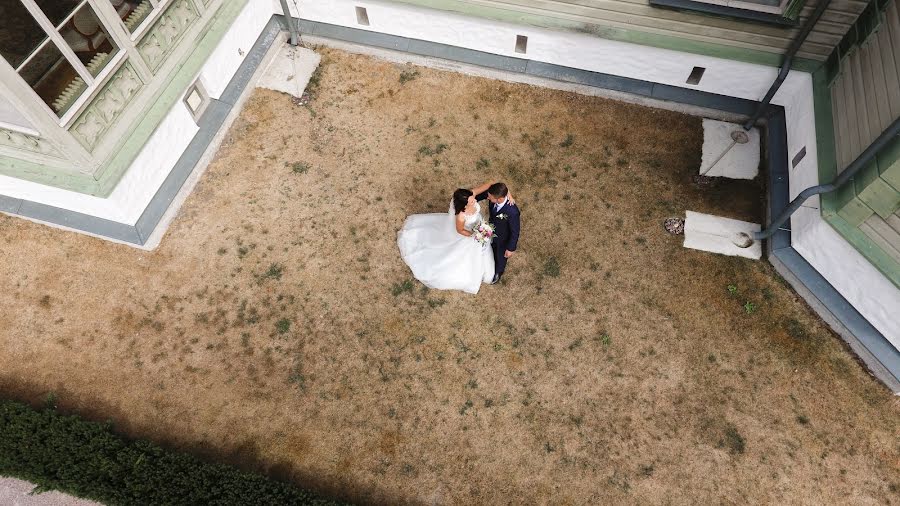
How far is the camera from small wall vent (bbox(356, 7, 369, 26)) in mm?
10204

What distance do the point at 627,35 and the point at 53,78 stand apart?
8.51 metres

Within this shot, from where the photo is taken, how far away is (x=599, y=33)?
359 inches

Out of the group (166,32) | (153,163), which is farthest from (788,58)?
(153,163)

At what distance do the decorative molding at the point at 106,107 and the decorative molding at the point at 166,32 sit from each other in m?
0.37

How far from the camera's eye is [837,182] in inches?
294

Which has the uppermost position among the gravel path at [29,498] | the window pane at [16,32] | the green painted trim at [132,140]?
the window pane at [16,32]

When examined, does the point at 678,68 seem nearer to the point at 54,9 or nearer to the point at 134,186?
the point at 134,186

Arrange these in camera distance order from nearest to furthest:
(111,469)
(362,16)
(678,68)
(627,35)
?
1. (111,469)
2. (627,35)
3. (678,68)
4. (362,16)

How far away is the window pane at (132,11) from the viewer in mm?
7332

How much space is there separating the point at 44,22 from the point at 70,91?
0.99 m

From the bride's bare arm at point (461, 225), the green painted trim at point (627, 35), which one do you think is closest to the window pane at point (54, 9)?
the green painted trim at point (627, 35)

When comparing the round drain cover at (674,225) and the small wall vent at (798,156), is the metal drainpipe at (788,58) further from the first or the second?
the round drain cover at (674,225)

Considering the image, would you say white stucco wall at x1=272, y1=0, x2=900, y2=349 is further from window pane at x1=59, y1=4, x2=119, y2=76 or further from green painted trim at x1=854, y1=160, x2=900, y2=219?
window pane at x1=59, y1=4, x2=119, y2=76

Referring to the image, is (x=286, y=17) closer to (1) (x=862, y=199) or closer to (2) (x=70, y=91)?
(2) (x=70, y=91)
